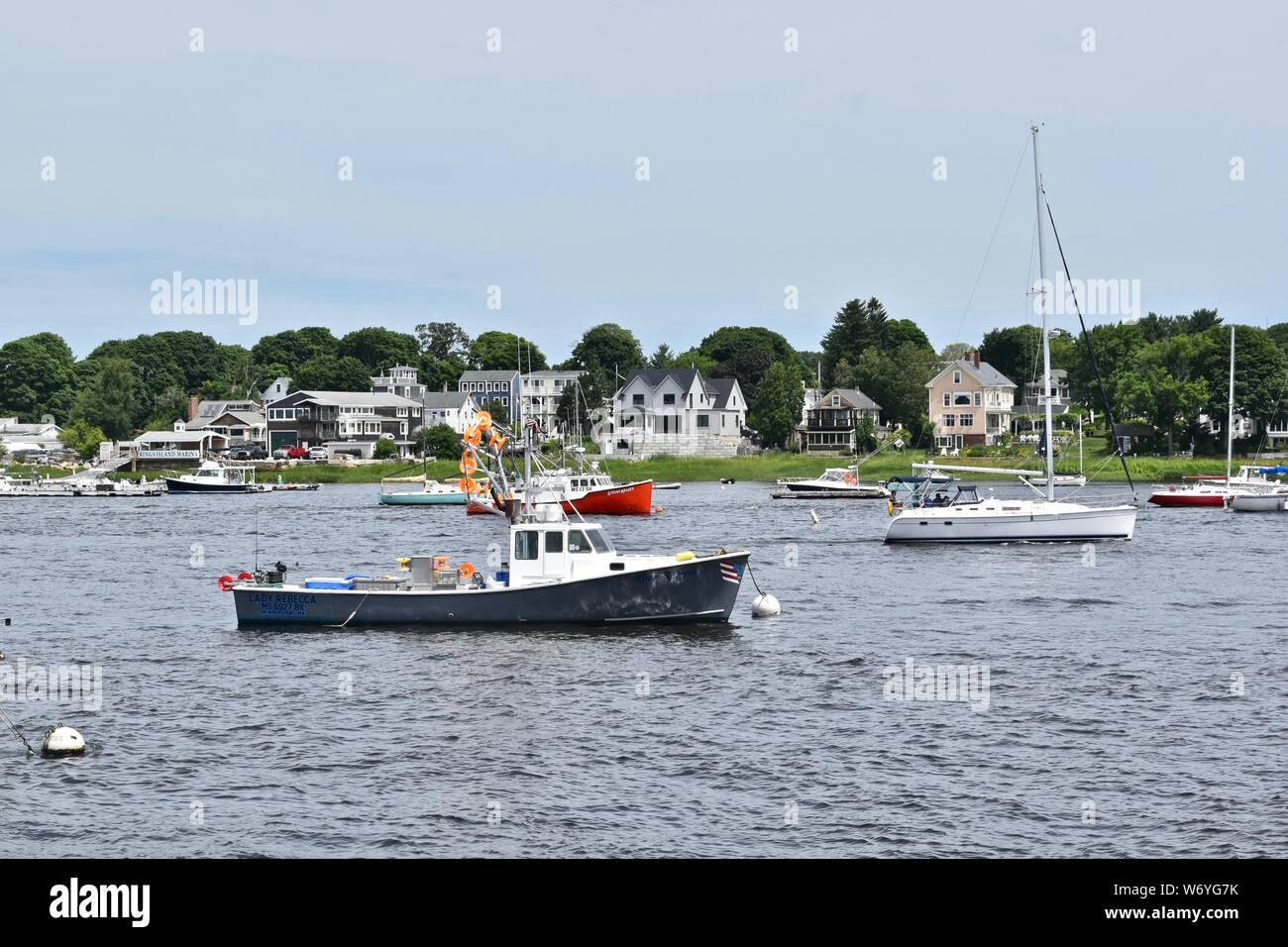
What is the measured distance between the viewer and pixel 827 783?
77.5 feet

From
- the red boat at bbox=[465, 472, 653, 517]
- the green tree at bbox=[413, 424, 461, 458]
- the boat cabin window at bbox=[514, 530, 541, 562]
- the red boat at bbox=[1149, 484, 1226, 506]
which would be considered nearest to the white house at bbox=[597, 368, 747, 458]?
the green tree at bbox=[413, 424, 461, 458]

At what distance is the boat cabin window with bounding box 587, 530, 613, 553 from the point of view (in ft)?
132

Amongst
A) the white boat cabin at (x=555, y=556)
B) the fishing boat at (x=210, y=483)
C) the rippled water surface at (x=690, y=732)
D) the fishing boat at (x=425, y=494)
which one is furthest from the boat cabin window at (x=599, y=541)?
the fishing boat at (x=210, y=483)

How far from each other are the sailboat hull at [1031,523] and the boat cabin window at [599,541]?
33727mm

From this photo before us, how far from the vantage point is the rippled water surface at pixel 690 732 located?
21.0 m

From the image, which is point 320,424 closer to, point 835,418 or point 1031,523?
point 835,418

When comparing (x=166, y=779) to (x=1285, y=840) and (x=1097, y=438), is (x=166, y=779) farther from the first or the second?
(x=1097, y=438)

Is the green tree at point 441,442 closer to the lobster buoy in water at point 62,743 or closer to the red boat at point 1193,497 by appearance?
the red boat at point 1193,497

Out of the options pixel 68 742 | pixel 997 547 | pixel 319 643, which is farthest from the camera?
pixel 997 547

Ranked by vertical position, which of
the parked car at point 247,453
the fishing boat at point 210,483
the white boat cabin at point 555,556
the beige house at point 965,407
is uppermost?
the beige house at point 965,407

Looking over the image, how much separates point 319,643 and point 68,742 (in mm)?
13030

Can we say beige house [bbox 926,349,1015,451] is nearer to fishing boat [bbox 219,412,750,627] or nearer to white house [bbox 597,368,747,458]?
white house [bbox 597,368,747,458]

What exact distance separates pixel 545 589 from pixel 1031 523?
123ft
